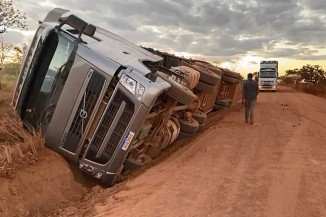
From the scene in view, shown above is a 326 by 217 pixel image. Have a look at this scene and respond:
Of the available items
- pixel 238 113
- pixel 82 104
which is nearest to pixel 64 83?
pixel 82 104

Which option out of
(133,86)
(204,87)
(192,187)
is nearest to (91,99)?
(133,86)

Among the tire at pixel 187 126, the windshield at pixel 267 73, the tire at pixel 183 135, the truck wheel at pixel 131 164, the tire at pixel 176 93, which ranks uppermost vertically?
the windshield at pixel 267 73

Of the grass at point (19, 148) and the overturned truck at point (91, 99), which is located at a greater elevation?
the overturned truck at point (91, 99)

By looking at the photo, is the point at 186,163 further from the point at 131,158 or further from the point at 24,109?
the point at 24,109

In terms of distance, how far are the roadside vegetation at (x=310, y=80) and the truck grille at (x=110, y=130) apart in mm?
34115

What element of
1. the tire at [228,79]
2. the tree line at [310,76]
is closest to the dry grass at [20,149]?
the tire at [228,79]

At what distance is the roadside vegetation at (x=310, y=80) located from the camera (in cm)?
4088

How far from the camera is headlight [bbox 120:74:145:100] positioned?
5.92 m

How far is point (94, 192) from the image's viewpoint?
251 inches

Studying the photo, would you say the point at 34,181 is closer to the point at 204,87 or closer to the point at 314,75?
the point at 204,87

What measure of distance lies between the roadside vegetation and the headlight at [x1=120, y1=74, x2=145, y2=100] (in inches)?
1341

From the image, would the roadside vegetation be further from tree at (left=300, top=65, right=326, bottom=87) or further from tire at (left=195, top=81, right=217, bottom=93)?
tire at (left=195, top=81, right=217, bottom=93)

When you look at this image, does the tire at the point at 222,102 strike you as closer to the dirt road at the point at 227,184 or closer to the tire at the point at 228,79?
the tire at the point at 228,79

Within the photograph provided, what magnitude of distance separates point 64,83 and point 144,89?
119 centimetres
